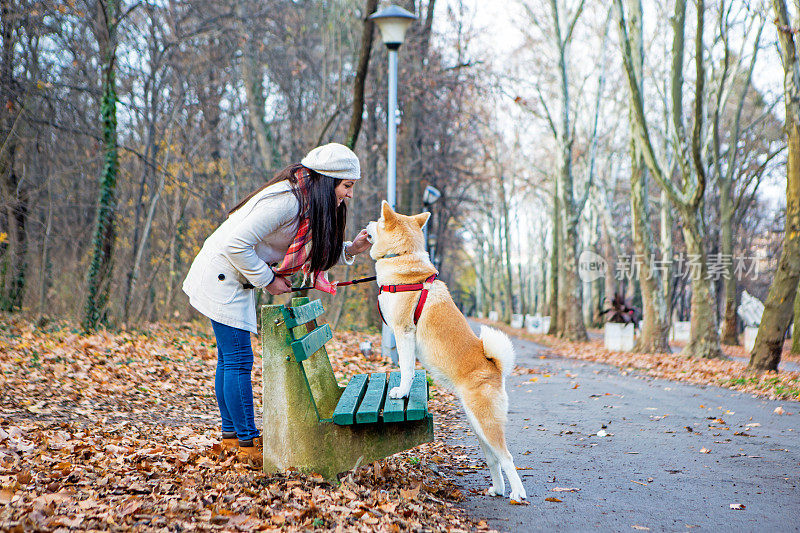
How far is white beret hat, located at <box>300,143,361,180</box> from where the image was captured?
389cm

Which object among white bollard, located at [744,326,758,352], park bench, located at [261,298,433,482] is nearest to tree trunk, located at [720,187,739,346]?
white bollard, located at [744,326,758,352]

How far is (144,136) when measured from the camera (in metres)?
15.8

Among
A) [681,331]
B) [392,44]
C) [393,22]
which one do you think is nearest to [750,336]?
[681,331]

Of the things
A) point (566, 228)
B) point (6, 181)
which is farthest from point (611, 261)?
point (6, 181)

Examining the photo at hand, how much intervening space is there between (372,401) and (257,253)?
1.11 metres

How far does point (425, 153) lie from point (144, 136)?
10012 millimetres

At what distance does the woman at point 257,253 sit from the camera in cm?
375

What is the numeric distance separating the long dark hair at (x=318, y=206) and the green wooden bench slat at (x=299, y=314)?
0.32m

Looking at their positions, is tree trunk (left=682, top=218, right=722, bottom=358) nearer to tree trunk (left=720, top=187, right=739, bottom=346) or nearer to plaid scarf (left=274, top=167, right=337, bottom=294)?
tree trunk (left=720, top=187, right=739, bottom=346)

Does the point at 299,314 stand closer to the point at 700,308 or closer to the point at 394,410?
the point at 394,410

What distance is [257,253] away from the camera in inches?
157

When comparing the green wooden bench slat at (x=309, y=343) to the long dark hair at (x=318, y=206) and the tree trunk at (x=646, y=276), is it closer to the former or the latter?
the long dark hair at (x=318, y=206)

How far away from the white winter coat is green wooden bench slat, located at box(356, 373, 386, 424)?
2.67 feet

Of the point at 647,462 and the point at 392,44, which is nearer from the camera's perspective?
the point at 647,462
